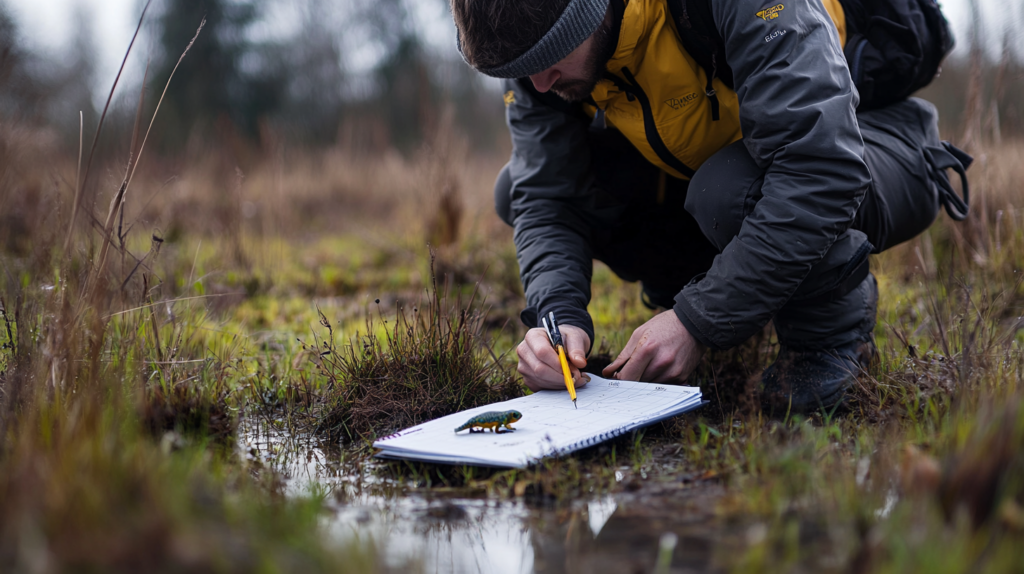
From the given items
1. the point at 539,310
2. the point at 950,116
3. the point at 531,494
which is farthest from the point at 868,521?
the point at 950,116

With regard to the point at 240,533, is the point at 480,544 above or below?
below

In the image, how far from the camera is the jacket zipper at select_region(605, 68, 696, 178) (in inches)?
86.4

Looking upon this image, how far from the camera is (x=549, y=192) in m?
2.72

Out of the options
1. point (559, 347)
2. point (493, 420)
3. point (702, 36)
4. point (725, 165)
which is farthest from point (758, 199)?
point (493, 420)

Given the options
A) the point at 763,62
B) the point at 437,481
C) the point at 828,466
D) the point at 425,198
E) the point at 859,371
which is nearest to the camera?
the point at 828,466

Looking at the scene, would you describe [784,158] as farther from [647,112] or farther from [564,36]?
[564,36]

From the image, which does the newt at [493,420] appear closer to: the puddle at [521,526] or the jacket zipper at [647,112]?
the puddle at [521,526]

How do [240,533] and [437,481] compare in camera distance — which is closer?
[240,533]

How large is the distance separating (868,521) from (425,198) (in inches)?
180

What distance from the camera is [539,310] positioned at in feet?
7.90

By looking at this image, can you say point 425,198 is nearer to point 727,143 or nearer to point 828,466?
point 727,143

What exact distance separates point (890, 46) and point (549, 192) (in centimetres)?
124

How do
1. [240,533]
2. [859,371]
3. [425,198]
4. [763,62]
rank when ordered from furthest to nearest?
[425,198] → [859,371] → [763,62] → [240,533]

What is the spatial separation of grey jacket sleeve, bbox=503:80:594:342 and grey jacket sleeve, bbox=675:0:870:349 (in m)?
0.63
